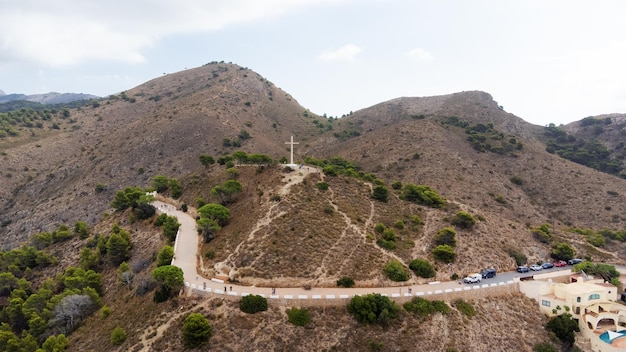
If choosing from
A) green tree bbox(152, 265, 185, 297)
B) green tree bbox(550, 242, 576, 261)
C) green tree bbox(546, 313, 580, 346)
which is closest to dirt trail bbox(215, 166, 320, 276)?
green tree bbox(152, 265, 185, 297)

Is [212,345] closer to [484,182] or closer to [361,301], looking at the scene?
[361,301]

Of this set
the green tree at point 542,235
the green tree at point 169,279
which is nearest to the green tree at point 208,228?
the green tree at point 169,279

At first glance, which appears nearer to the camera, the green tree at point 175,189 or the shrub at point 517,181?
the green tree at point 175,189

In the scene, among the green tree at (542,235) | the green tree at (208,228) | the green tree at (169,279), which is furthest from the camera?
the green tree at (542,235)

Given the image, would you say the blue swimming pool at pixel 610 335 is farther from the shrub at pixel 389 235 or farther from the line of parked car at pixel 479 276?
the shrub at pixel 389 235

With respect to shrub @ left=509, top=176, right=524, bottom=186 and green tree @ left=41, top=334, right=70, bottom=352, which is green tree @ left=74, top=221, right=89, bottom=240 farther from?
shrub @ left=509, top=176, right=524, bottom=186

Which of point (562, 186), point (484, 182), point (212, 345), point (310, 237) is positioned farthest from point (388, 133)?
point (212, 345)

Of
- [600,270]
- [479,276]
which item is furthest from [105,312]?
[600,270]
